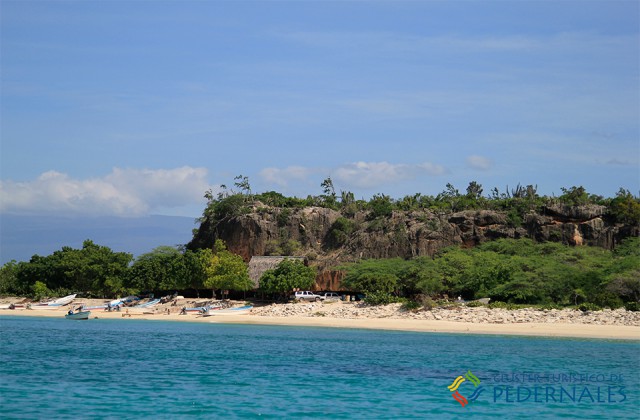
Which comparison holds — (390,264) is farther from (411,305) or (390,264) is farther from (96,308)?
(96,308)

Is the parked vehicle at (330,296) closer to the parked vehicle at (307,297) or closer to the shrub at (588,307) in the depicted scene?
the parked vehicle at (307,297)

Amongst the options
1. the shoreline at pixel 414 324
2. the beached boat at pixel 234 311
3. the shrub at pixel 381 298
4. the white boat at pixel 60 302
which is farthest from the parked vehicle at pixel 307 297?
the white boat at pixel 60 302

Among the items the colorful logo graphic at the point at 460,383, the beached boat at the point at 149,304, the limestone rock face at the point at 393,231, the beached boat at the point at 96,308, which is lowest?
the colorful logo graphic at the point at 460,383

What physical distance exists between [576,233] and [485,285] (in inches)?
641

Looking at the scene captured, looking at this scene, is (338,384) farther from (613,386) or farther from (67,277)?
(67,277)

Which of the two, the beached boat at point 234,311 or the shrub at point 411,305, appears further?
the beached boat at point 234,311

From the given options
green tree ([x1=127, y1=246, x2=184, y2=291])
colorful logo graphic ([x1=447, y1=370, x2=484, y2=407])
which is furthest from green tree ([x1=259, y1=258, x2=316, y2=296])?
colorful logo graphic ([x1=447, y1=370, x2=484, y2=407])

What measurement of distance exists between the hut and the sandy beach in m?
3.02

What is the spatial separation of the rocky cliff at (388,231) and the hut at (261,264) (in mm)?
2962

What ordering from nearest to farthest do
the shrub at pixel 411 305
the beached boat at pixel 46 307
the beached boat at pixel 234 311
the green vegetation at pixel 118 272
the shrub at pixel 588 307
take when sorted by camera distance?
the shrub at pixel 588 307 < the shrub at pixel 411 305 < the beached boat at pixel 234 311 < the green vegetation at pixel 118 272 < the beached boat at pixel 46 307

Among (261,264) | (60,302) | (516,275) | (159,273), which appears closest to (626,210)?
(516,275)

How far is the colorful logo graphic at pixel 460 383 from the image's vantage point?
24.6m

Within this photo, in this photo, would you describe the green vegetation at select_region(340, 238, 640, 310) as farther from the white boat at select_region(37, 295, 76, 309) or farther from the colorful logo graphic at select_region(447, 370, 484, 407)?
the white boat at select_region(37, 295, 76, 309)

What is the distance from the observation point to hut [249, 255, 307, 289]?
68812 mm
